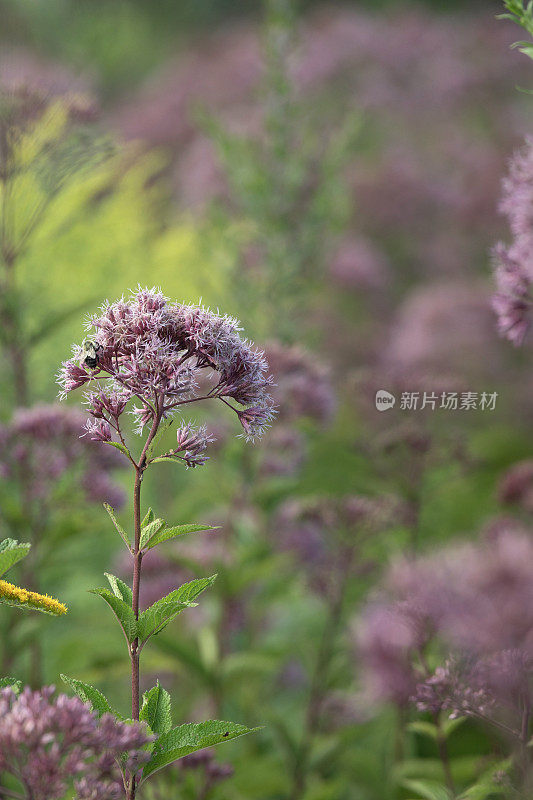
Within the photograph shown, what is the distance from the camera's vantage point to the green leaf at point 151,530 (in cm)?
82

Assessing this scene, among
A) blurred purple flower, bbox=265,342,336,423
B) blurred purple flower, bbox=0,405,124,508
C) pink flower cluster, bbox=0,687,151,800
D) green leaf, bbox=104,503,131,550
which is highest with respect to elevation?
blurred purple flower, bbox=265,342,336,423

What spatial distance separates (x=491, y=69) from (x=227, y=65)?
300 centimetres

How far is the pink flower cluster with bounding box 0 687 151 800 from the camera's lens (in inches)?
25.9

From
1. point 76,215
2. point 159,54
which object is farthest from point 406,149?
point 159,54

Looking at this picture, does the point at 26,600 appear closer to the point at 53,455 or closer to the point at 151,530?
the point at 151,530

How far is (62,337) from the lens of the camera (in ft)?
15.4

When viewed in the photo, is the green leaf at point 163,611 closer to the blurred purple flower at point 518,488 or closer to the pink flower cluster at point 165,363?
the pink flower cluster at point 165,363

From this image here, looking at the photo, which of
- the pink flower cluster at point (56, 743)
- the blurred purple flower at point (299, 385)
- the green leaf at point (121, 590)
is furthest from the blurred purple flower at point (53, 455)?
the pink flower cluster at point (56, 743)

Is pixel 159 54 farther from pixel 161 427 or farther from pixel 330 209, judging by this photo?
pixel 161 427

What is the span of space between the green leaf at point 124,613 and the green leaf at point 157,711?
0.24ft

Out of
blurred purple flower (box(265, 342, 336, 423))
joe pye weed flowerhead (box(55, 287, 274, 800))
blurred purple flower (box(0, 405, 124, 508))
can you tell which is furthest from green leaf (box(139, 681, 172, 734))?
blurred purple flower (box(265, 342, 336, 423))

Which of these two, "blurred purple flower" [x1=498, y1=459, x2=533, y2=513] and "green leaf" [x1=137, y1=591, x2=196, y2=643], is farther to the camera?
"blurred purple flower" [x1=498, y1=459, x2=533, y2=513]

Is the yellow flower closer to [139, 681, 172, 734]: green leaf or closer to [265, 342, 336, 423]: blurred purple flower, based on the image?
[139, 681, 172, 734]: green leaf

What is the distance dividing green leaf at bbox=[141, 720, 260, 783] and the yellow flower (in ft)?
0.49
